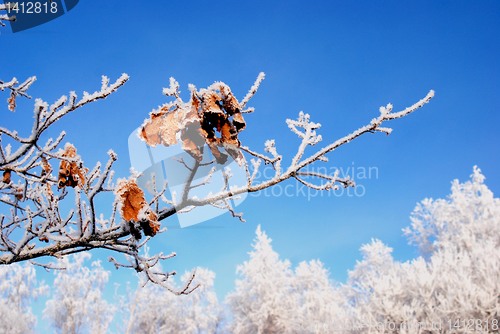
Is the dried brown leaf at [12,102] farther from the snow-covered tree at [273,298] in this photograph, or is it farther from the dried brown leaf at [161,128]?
the snow-covered tree at [273,298]

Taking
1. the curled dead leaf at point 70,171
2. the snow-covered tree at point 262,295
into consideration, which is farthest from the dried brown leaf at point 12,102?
the snow-covered tree at point 262,295

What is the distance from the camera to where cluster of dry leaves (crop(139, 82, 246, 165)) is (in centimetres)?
150

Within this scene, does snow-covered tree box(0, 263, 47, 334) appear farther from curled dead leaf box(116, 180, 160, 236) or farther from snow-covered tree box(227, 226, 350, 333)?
curled dead leaf box(116, 180, 160, 236)

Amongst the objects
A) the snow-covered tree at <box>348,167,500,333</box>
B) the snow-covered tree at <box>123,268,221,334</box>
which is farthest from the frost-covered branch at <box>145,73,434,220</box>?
the snow-covered tree at <box>123,268,221,334</box>

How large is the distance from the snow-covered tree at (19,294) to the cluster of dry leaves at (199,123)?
27.4 meters

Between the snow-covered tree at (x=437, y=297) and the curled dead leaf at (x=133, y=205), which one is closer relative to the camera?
the curled dead leaf at (x=133, y=205)

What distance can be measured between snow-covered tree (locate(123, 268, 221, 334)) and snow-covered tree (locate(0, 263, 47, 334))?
739cm

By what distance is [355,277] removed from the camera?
30219 millimetres

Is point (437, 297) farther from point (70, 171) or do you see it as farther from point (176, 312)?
point (176, 312)

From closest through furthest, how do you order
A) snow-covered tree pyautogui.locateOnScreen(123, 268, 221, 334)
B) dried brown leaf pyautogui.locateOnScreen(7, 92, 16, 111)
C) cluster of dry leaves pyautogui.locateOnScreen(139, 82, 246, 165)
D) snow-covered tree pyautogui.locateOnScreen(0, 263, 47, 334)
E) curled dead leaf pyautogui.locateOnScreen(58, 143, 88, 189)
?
cluster of dry leaves pyautogui.locateOnScreen(139, 82, 246, 165), curled dead leaf pyautogui.locateOnScreen(58, 143, 88, 189), dried brown leaf pyautogui.locateOnScreen(7, 92, 16, 111), snow-covered tree pyautogui.locateOnScreen(0, 263, 47, 334), snow-covered tree pyautogui.locateOnScreen(123, 268, 221, 334)

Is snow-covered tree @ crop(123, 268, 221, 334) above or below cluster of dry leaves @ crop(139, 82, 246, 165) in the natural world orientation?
above

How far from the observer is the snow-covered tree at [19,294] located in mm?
21797

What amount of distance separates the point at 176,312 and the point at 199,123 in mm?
Answer: 31960

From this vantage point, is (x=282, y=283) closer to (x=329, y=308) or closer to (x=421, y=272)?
(x=329, y=308)
